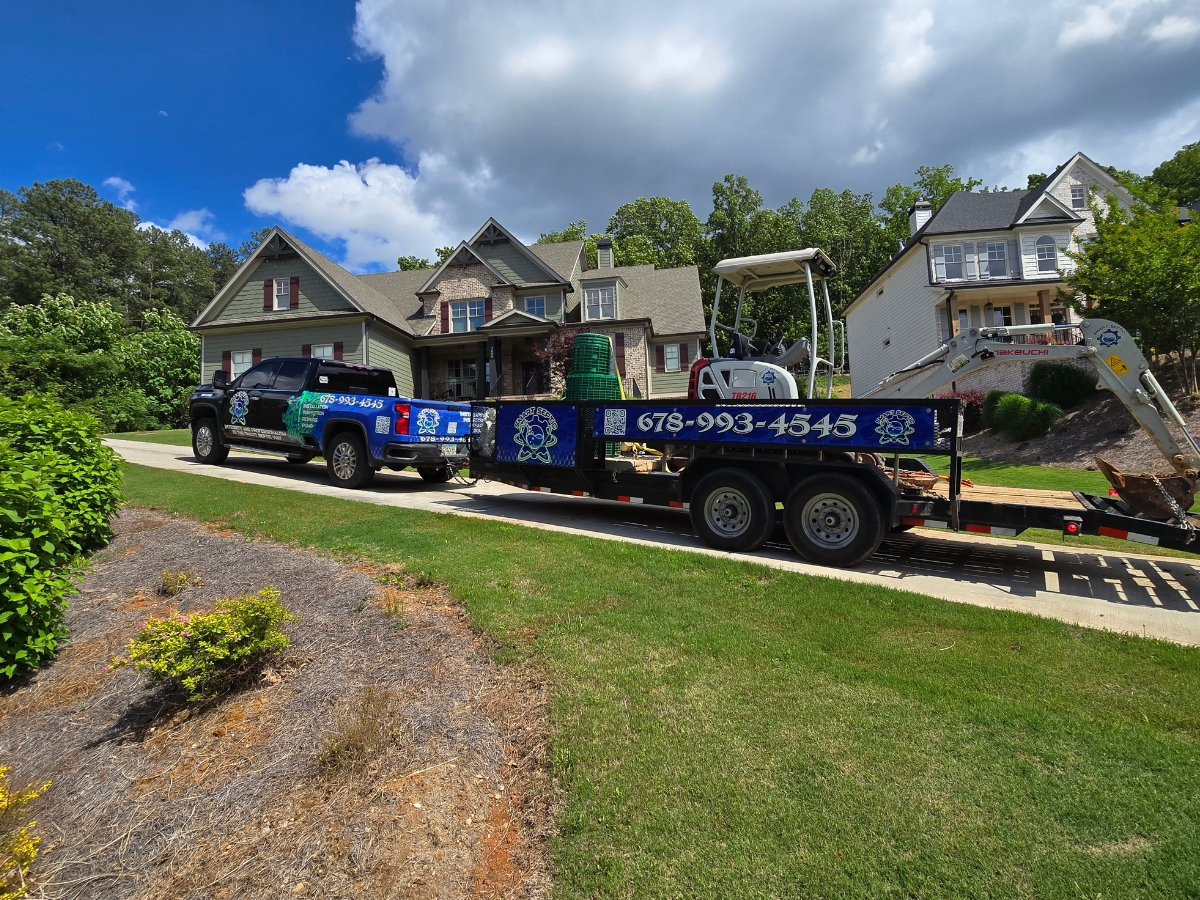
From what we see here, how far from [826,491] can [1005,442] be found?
14.7 meters

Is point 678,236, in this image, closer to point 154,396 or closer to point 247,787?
point 154,396

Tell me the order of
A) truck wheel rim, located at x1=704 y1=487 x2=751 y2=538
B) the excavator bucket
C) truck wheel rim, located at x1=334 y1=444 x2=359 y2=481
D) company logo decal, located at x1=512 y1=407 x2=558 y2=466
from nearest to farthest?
the excavator bucket → truck wheel rim, located at x1=704 y1=487 x2=751 y2=538 → company logo decal, located at x1=512 y1=407 x2=558 y2=466 → truck wheel rim, located at x1=334 y1=444 x2=359 y2=481

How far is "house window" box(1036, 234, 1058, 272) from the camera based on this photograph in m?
26.7

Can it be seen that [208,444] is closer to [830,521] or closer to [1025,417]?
[830,521]

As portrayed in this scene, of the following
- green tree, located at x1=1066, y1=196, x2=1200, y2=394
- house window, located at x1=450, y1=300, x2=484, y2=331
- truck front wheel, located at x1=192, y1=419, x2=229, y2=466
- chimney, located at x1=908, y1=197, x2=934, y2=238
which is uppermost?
chimney, located at x1=908, y1=197, x2=934, y2=238

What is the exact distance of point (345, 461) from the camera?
35.7 feet

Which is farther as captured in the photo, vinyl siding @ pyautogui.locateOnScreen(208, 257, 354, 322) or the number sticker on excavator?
vinyl siding @ pyautogui.locateOnScreen(208, 257, 354, 322)

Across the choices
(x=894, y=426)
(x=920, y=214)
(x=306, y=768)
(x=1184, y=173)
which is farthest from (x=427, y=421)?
(x=1184, y=173)

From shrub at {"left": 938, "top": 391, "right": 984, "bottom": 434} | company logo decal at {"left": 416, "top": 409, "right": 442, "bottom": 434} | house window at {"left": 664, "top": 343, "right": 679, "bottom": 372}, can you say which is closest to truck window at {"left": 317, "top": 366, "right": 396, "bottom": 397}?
company logo decal at {"left": 416, "top": 409, "right": 442, "bottom": 434}

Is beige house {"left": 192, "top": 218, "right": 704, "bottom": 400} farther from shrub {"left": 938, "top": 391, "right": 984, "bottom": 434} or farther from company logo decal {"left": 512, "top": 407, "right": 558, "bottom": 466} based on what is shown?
company logo decal {"left": 512, "top": 407, "right": 558, "bottom": 466}

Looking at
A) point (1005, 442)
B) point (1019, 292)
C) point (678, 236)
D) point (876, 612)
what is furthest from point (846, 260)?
point (876, 612)

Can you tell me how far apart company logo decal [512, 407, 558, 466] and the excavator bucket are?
6303 mm

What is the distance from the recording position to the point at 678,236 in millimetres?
54469

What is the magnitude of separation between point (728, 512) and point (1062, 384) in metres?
16.3
